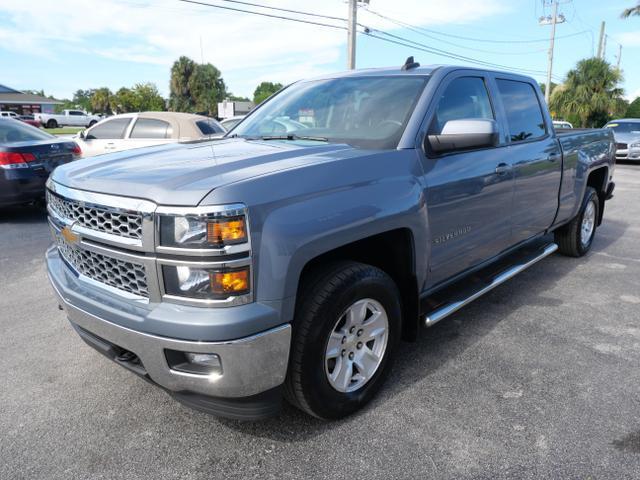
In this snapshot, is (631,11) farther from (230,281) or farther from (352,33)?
(230,281)

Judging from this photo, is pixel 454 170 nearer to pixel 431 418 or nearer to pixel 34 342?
pixel 431 418

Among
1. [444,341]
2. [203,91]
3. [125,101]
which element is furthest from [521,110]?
[203,91]

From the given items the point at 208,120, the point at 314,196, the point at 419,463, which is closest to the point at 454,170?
the point at 314,196

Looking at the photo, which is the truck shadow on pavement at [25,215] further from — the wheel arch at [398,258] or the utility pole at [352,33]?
the utility pole at [352,33]

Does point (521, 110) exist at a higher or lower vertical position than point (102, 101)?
lower

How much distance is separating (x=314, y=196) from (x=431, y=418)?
4.43 ft

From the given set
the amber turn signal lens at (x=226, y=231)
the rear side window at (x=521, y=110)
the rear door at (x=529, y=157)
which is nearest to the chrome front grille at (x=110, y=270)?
the amber turn signal lens at (x=226, y=231)

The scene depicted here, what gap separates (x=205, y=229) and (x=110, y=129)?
936 cm

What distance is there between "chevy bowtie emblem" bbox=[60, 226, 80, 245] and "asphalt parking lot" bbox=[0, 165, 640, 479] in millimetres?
949

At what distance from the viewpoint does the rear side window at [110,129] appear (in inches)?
395

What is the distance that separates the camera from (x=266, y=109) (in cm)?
390

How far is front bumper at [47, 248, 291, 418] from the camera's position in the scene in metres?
2.02

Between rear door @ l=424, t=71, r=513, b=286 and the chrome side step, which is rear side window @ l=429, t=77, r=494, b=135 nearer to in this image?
rear door @ l=424, t=71, r=513, b=286

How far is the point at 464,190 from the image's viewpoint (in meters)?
3.12
